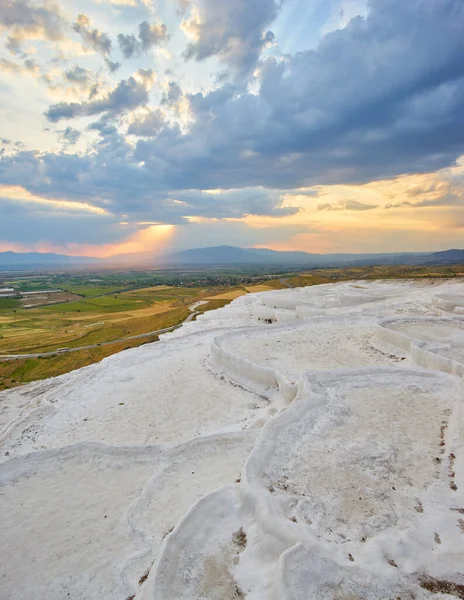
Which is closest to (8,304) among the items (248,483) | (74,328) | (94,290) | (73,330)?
(94,290)

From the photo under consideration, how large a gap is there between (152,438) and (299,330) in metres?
14.5

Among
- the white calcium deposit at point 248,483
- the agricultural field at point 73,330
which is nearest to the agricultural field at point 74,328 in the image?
the agricultural field at point 73,330

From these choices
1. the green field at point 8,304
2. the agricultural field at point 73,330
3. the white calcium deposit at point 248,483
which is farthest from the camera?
the green field at point 8,304

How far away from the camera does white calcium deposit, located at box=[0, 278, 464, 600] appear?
7.07m

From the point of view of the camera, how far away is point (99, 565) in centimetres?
870

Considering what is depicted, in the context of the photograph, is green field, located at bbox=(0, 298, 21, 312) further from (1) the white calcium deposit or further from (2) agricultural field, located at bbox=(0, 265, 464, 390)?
(1) the white calcium deposit

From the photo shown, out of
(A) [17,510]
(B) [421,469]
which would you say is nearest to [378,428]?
(B) [421,469]

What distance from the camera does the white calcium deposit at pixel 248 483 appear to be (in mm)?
7074

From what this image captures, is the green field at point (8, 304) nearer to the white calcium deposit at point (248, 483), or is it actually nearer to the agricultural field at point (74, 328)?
the agricultural field at point (74, 328)

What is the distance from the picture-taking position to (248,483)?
30.3 ft

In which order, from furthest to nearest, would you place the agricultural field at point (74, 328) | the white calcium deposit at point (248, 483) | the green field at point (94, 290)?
the green field at point (94, 290) < the agricultural field at point (74, 328) < the white calcium deposit at point (248, 483)

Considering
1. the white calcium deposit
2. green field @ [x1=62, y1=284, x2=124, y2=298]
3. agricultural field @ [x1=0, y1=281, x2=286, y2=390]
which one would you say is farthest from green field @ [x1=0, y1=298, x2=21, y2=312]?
the white calcium deposit

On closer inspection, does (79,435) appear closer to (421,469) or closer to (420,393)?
(421,469)

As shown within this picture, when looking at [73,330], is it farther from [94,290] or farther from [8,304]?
[94,290]
